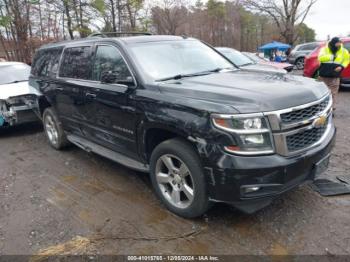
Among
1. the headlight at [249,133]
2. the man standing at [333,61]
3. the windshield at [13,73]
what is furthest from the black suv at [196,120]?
the windshield at [13,73]

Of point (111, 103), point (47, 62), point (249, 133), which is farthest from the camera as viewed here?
point (47, 62)

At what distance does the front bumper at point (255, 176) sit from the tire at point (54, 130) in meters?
3.63

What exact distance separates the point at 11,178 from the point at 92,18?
2032cm

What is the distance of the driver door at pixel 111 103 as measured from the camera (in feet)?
12.1

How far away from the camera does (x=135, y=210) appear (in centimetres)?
362

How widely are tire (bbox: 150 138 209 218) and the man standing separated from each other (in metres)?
5.07

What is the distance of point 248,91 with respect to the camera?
2.91m

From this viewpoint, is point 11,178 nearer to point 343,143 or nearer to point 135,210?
point 135,210

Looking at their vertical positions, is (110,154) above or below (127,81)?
below

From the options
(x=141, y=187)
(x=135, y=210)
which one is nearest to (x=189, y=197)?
(x=135, y=210)

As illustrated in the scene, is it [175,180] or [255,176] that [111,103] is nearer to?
[175,180]

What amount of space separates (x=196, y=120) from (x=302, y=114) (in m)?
0.99

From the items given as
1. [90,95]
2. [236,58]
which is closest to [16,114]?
[90,95]

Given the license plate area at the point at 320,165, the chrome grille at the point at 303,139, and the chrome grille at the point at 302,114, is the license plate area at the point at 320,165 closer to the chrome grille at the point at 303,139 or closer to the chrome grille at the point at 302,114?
the chrome grille at the point at 303,139
